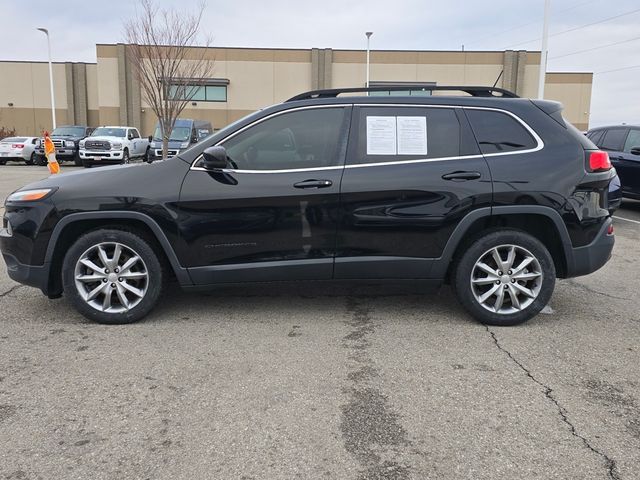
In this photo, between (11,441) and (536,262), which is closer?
(11,441)

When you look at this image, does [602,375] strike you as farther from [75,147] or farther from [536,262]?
[75,147]

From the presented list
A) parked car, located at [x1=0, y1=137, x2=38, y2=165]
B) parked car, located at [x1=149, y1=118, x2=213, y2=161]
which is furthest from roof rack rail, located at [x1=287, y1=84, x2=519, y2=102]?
parked car, located at [x1=0, y1=137, x2=38, y2=165]

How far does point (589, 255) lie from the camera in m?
4.45

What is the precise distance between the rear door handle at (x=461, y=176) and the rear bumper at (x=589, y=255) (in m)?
0.98

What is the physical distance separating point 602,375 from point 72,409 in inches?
129

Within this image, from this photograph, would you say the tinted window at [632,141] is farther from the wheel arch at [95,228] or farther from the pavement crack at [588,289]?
the wheel arch at [95,228]

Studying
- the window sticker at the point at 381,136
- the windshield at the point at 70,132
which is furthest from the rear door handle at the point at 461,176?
the windshield at the point at 70,132

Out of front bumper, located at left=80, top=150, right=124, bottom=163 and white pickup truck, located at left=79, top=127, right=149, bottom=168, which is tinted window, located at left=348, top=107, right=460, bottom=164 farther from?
front bumper, located at left=80, top=150, right=124, bottom=163

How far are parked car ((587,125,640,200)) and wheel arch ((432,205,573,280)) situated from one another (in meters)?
7.47

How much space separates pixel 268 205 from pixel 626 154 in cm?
947

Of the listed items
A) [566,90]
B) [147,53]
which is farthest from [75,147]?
[566,90]

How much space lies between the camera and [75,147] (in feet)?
84.0

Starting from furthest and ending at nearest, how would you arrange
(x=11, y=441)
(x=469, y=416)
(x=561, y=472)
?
1. (x=469, y=416)
2. (x=11, y=441)
3. (x=561, y=472)

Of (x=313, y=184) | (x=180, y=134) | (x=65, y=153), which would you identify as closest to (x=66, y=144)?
(x=65, y=153)
